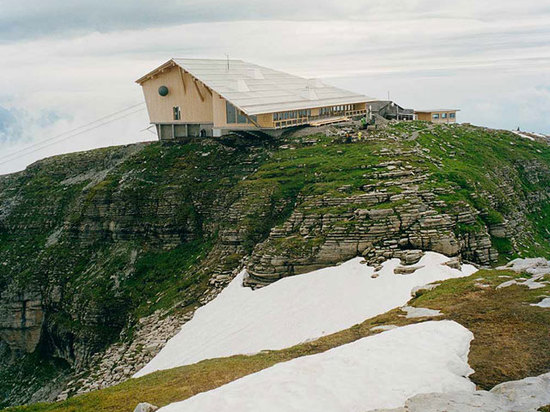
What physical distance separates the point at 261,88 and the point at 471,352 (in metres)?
61.5

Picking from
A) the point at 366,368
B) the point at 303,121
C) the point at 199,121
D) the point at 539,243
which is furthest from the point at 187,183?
the point at 366,368

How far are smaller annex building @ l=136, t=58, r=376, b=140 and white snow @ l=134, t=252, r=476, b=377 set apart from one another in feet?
91.9

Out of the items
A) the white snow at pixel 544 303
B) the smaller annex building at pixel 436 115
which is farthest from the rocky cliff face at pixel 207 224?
the white snow at pixel 544 303

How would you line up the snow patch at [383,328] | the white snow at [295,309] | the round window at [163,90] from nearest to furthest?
the snow patch at [383,328], the white snow at [295,309], the round window at [163,90]

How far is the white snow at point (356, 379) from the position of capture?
73.4 feet

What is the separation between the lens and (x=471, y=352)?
25.5 m

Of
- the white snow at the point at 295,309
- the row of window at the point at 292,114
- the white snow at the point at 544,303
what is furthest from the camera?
the row of window at the point at 292,114

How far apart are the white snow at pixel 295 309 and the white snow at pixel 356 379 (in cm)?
1278

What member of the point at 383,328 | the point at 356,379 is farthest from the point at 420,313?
the point at 356,379

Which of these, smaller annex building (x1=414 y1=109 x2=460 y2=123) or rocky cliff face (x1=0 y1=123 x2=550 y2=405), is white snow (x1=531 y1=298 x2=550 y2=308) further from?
smaller annex building (x1=414 y1=109 x2=460 y2=123)

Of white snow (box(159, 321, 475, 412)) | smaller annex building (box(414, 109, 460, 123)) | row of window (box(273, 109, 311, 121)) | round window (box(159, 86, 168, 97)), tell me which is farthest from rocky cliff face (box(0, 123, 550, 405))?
A: white snow (box(159, 321, 475, 412))

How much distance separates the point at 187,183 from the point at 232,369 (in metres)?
44.6

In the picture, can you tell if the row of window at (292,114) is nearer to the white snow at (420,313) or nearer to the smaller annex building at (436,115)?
the smaller annex building at (436,115)

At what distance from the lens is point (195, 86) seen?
78.9m
